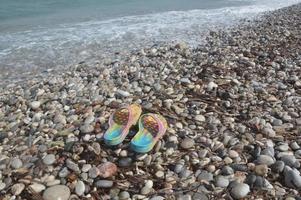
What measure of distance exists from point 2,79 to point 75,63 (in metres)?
1.72

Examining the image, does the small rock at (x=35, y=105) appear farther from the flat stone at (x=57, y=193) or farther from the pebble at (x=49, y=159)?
the flat stone at (x=57, y=193)

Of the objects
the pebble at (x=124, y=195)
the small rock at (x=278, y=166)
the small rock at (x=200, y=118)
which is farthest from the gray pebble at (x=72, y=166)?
the small rock at (x=278, y=166)

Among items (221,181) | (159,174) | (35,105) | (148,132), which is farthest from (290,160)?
(35,105)

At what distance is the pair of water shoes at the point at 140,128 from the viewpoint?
467 cm

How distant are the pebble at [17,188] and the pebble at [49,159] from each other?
0.42 metres

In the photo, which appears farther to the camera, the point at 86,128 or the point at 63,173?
the point at 86,128

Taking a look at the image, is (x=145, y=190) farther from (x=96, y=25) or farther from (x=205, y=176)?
(x=96, y=25)

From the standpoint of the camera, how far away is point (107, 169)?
438 centimetres

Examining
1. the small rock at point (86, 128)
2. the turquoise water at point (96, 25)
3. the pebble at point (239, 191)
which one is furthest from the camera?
the turquoise water at point (96, 25)

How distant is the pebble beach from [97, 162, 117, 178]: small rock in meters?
0.01

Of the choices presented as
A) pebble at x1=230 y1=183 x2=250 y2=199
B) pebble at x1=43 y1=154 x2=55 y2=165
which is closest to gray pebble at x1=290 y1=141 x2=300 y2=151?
pebble at x1=230 y1=183 x2=250 y2=199

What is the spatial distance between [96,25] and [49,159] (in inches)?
424

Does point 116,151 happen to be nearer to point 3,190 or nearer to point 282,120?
point 3,190

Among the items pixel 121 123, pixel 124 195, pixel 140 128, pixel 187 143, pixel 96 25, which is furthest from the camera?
pixel 96 25
